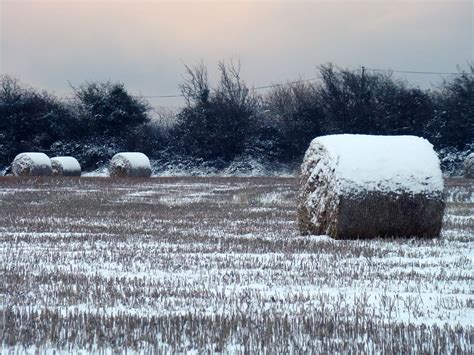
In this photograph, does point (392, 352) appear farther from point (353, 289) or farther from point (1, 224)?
point (1, 224)

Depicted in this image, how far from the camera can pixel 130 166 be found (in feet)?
116

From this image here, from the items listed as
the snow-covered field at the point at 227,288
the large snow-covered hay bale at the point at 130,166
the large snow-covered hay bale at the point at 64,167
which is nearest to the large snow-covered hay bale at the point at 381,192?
the snow-covered field at the point at 227,288

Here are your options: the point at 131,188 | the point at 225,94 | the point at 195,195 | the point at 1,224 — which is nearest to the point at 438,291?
the point at 1,224

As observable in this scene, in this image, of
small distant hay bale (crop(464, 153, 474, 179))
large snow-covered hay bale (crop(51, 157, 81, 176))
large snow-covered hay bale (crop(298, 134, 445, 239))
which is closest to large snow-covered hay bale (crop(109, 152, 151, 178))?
large snow-covered hay bale (crop(51, 157, 81, 176))

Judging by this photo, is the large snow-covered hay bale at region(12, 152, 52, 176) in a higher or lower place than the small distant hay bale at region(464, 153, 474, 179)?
higher

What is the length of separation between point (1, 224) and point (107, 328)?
9.24m

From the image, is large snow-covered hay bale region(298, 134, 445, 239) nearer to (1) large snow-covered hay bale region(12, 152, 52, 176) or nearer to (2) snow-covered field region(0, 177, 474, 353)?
(2) snow-covered field region(0, 177, 474, 353)

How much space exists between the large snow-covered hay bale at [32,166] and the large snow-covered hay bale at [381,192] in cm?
2672

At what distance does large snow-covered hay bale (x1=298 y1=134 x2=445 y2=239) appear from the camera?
37.8 feet

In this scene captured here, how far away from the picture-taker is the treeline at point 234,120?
4219cm

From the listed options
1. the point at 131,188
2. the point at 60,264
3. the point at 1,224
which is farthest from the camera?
the point at 131,188

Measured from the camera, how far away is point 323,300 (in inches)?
249

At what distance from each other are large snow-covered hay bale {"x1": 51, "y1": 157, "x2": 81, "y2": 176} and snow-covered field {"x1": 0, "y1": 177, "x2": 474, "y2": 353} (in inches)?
968

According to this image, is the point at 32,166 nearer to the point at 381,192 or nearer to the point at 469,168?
the point at 469,168
